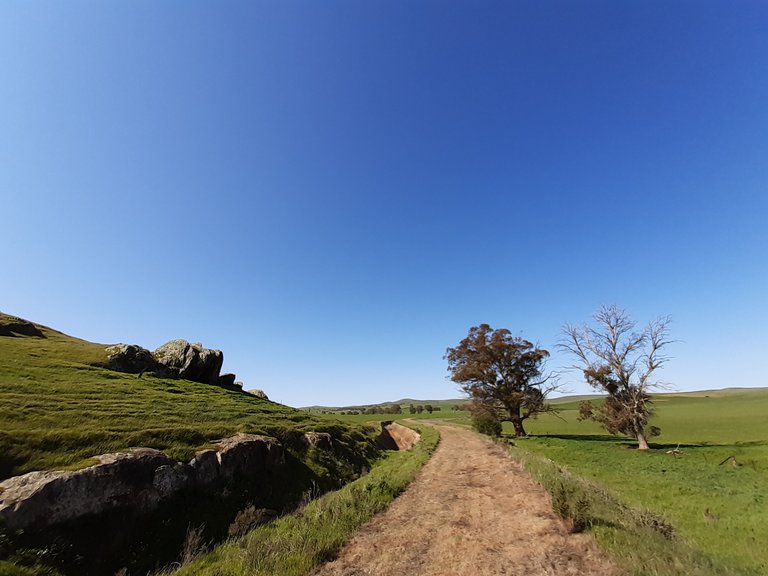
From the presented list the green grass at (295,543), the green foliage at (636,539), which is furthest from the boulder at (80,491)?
the green foliage at (636,539)

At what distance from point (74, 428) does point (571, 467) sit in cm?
3169

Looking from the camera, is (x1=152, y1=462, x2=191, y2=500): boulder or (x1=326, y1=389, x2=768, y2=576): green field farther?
(x1=152, y1=462, x2=191, y2=500): boulder

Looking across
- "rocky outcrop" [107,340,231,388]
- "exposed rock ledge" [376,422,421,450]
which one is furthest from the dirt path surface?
"rocky outcrop" [107,340,231,388]

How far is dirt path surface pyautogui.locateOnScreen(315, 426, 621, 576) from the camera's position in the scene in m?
7.96

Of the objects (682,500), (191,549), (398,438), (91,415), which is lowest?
(398,438)

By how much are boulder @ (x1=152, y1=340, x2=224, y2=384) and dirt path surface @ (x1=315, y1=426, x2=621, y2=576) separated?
40.0 m

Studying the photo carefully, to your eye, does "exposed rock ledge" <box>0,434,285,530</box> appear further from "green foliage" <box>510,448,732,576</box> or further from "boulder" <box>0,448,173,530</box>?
"green foliage" <box>510,448,732,576</box>

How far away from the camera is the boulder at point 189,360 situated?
146 ft

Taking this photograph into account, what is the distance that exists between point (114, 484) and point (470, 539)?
1240cm

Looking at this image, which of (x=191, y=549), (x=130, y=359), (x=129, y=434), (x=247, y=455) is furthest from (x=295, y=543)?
(x=130, y=359)

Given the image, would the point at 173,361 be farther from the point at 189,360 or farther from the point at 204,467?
the point at 204,467

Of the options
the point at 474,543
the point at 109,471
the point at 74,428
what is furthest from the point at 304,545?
the point at 74,428

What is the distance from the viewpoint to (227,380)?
5331 cm

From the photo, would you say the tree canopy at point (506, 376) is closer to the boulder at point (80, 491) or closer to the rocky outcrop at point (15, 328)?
the boulder at point (80, 491)
